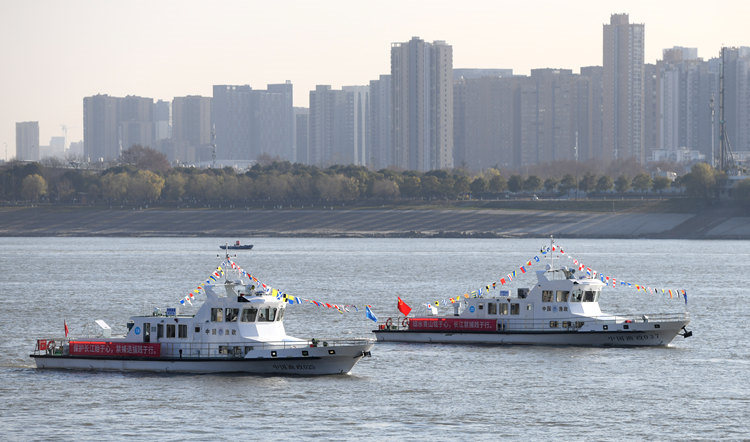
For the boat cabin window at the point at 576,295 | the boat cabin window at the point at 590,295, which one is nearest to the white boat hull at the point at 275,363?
the boat cabin window at the point at 576,295

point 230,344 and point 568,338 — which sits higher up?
point 230,344

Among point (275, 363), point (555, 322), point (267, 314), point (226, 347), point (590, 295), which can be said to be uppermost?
point (267, 314)

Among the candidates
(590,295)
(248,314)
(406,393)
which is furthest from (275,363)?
(590,295)

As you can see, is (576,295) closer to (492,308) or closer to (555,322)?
(555,322)

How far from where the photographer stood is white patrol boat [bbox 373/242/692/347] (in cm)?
7694

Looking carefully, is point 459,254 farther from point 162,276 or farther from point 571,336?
point 571,336

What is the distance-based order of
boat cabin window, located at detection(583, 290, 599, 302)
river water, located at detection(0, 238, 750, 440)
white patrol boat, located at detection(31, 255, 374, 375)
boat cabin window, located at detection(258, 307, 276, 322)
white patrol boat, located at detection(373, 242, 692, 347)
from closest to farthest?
1. river water, located at detection(0, 238, 750, 440)
2. white patrol boat, located at detection(31, 255, 374, 375)
3. boat cabin window, located at detection(258, 307, 276, 322)
4. white patrol boat, located at detection(373, 242, 692, 347)
5. boat cabin window, located at detection(583, 290, 599, 302)

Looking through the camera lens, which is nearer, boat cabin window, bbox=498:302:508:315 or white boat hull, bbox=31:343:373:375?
white boat hull, bbox=31:343:373:375

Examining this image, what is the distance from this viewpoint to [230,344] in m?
64.0

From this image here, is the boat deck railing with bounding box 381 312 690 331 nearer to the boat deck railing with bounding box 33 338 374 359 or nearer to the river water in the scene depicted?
the river water

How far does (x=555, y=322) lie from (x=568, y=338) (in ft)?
4.20

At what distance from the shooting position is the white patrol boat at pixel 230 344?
63.5m

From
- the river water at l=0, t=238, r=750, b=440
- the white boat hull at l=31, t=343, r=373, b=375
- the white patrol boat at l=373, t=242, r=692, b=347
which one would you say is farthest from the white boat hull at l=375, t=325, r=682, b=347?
the white boat hull at l=31, t=343, r=373, b=375

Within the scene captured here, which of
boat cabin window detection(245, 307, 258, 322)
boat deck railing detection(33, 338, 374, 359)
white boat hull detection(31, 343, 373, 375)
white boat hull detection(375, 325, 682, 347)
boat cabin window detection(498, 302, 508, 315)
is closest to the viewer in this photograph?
white boat hull detection(31, 343, 373, 375)
